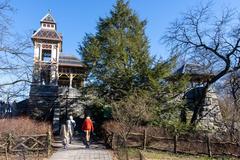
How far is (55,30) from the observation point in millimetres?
41000

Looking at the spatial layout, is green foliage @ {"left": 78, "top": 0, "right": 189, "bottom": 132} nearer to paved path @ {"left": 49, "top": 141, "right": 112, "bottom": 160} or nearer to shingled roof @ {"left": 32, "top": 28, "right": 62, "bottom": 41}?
paved path @ {"left": 49, "top": 141, "right": 112, "bottom": 160}

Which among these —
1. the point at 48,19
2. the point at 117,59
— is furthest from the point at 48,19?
the point at 117,59

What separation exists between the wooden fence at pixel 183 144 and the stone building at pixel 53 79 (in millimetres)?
9212

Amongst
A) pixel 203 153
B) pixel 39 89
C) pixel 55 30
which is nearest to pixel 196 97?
pixel 203 153

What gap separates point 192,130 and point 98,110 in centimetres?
818

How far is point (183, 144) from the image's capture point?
20.4 m

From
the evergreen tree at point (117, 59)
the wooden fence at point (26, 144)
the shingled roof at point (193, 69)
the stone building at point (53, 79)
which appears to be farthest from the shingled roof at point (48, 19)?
the wooden fence at point (26, 144)

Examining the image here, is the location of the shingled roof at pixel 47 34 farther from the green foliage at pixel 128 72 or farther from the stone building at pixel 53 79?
the green foliage at pixel 128 72

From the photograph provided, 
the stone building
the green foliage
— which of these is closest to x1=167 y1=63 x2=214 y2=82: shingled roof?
the green foliage

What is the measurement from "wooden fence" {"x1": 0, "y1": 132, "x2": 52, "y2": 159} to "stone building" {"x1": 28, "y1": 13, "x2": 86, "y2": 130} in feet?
36.0

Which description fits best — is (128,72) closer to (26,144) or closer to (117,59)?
(117,59)

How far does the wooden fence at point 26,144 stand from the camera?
54.5ft

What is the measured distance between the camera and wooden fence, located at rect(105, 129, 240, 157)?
20.0 metres

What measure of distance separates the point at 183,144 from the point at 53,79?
859 inches
